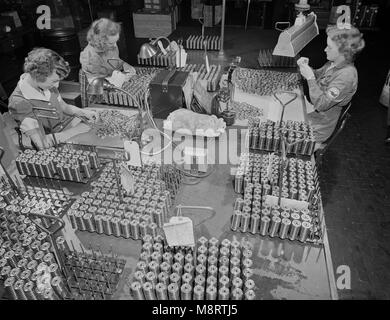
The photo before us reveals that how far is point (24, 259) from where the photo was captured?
2221mm

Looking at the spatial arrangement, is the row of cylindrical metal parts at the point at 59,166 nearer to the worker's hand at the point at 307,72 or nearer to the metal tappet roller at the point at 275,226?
the metal tappet roller at the point at 275,226

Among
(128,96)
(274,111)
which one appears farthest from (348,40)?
(128,96)

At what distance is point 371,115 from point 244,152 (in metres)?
4.49

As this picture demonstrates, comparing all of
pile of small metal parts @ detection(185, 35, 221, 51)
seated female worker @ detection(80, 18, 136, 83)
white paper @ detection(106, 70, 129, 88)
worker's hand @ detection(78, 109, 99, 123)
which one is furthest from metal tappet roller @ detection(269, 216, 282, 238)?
pile of small metal parts @ detection(185, 35, 221, 51)

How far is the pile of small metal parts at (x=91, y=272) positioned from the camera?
2.13 m

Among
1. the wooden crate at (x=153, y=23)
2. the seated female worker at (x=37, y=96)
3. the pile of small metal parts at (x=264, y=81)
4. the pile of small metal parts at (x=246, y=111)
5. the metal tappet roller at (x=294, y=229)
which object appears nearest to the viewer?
the metal tappet roller at (x=294, y=229)

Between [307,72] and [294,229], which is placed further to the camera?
[307,72]

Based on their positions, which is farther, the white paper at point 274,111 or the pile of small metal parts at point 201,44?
the pile of small metal parts at point 201,44

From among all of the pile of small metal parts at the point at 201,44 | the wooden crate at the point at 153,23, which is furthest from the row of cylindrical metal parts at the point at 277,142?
the wooden crate at the point at 153,23

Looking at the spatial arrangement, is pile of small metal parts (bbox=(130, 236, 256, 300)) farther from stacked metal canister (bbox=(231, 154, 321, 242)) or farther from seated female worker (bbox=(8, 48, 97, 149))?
seated female worker (bbox=(8, 48, 97, 149))

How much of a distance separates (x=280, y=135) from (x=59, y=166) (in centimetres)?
228

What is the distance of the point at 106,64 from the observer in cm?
465

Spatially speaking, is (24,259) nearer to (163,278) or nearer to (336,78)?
(163,278)

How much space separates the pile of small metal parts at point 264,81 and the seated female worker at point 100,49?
200 cm
